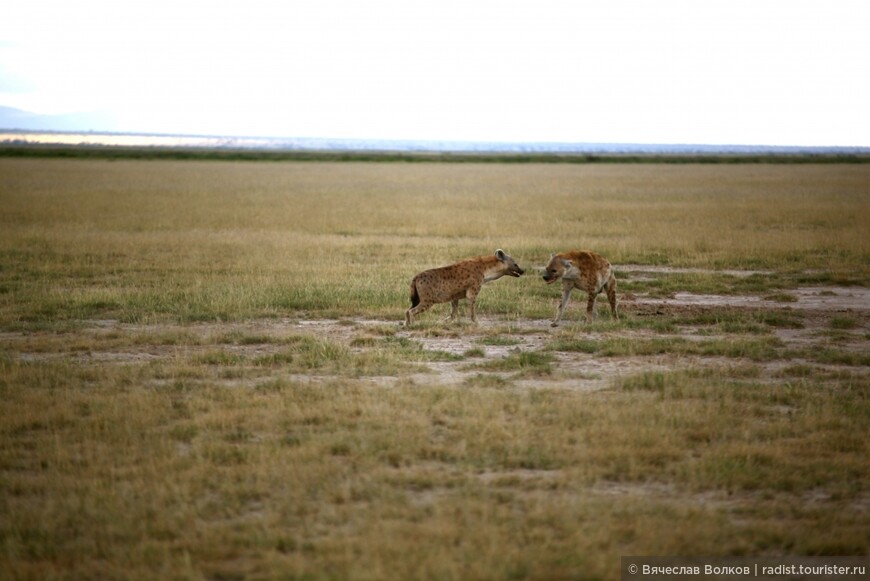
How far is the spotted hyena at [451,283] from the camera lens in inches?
483

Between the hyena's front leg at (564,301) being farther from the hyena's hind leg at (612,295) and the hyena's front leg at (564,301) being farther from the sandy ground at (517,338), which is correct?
the hyena's hind leg at (612,295)

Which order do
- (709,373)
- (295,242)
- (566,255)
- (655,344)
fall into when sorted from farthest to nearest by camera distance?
1. (295,242)
2. (566,255)
3. (655,344)
4. (709,373)

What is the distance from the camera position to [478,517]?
575cm

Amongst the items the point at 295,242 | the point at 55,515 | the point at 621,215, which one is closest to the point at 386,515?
the point at 55,515

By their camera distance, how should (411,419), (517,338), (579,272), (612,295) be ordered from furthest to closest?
(612,295) < (579,272) < (517,338) < (411,419)

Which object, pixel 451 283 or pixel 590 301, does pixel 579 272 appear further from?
pixel 451 283

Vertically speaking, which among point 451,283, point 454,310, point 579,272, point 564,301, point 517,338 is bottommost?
point 517,338

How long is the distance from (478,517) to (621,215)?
1045 inches

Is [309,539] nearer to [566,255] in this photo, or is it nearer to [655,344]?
[655,344]

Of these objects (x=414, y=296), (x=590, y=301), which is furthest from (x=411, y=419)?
(x=590, y=301)

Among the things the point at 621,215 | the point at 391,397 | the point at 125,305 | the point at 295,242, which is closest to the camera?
the point at 391,397

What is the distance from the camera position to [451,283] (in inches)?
487

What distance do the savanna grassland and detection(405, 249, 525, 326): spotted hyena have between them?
0.34m

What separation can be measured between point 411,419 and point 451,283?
4829 millimetres
